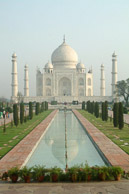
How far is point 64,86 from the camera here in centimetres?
3909

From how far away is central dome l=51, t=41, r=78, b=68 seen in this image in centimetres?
3866

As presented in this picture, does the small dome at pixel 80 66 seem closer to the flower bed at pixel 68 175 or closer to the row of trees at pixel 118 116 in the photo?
the row of trees at pixel 118 116

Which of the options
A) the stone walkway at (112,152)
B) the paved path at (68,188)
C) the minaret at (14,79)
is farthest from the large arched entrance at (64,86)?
the paved path at (68,188)

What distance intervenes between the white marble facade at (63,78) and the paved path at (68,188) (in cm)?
3280

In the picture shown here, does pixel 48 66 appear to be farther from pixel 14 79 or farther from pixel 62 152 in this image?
pixel 62 152

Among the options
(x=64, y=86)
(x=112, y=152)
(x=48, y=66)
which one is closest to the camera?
(x=112, y=152)

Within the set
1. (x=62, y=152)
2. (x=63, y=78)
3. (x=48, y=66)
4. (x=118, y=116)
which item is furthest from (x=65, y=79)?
(x=62, y=152)

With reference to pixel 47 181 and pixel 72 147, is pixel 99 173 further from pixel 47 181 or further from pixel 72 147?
pixel 72 147

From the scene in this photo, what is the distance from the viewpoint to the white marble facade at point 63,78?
37688mm

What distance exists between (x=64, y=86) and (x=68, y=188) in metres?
35.1

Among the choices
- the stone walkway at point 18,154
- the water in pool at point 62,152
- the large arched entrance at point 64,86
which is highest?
the large arched entrance at point 64,86

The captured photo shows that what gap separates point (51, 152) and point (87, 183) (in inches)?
120

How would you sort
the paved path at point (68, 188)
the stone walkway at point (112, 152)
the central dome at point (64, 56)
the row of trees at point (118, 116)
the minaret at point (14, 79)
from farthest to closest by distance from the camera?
the central dome at point (64, 56) < the minaret at point (14, 79) < the row of trees at point (118, 116) < the stone walkway at point (112, 152) < the paved path at point (68, 188)

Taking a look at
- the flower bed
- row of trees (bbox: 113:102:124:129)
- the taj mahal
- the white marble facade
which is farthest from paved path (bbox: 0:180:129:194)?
the white marble facade
